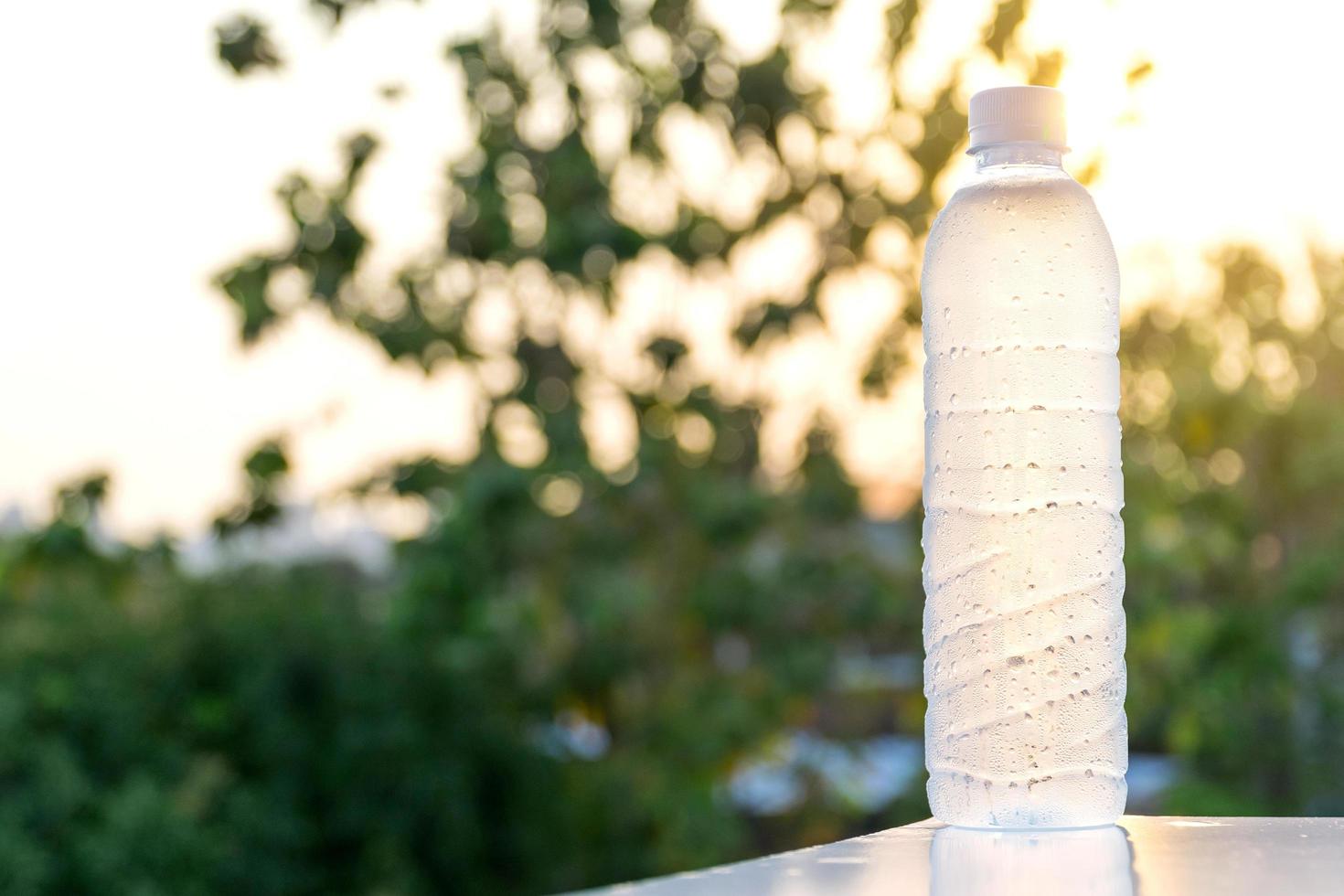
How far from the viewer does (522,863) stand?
19.4 feet

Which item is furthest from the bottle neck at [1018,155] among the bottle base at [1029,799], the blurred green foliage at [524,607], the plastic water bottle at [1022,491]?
the blurred green foliage at [524,607]

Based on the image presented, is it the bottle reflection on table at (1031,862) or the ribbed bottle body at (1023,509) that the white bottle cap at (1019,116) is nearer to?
the ribbed bottle body at (1023,509)

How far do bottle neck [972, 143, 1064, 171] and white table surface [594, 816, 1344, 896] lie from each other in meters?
0.57

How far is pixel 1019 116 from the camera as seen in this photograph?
1330mm

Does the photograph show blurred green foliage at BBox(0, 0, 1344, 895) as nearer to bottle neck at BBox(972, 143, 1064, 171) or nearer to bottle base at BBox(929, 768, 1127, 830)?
bottle neck at BBox(972, 143, 1064, 171)

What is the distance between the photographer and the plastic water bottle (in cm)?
142

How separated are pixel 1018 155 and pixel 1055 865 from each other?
1.99 feet

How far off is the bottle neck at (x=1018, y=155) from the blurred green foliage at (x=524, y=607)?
257 cm

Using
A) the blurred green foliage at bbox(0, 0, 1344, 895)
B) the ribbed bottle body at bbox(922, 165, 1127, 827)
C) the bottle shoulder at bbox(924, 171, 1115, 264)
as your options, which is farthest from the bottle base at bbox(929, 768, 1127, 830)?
the blurred green foliage at bbox(0, 0, 1344, 895)

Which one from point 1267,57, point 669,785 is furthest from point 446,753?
point 1267,57

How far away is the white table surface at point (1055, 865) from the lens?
3.34 ft

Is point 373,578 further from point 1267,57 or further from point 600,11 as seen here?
point 1267,57

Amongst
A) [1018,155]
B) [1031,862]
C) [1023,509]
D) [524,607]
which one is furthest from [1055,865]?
[524,607]

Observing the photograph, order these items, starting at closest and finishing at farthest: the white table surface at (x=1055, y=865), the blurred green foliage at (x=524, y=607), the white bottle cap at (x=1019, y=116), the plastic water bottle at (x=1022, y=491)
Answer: the white table surface at (x=1055, y=865), the white bottle cap at (x=1019, y=116), the plastic water bottle at (x=1022, y=491), the blurred green foliage at (x=524, y=607)
